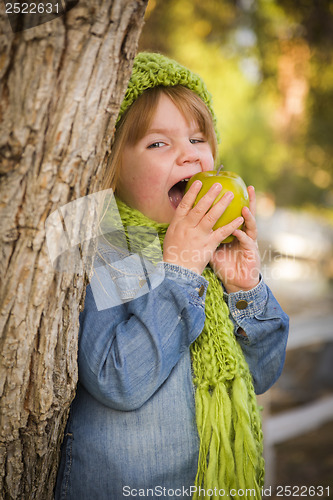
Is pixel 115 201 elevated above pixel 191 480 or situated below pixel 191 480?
above

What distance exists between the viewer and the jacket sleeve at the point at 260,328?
110cm

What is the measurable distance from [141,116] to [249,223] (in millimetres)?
410

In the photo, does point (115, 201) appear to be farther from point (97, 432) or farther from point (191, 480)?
point (191, 480)

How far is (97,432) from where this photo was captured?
0.93 m

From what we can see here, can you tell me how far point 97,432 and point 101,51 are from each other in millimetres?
773

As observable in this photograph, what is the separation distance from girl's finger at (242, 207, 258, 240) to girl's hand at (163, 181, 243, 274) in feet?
0.15

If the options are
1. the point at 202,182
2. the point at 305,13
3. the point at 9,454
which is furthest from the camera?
the point at 305,13

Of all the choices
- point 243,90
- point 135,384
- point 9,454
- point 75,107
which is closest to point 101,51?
point 75,107

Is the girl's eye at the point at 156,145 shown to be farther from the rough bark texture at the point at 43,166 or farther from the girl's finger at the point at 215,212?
the rough bark texture at the point at 43,166

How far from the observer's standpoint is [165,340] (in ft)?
2.93
